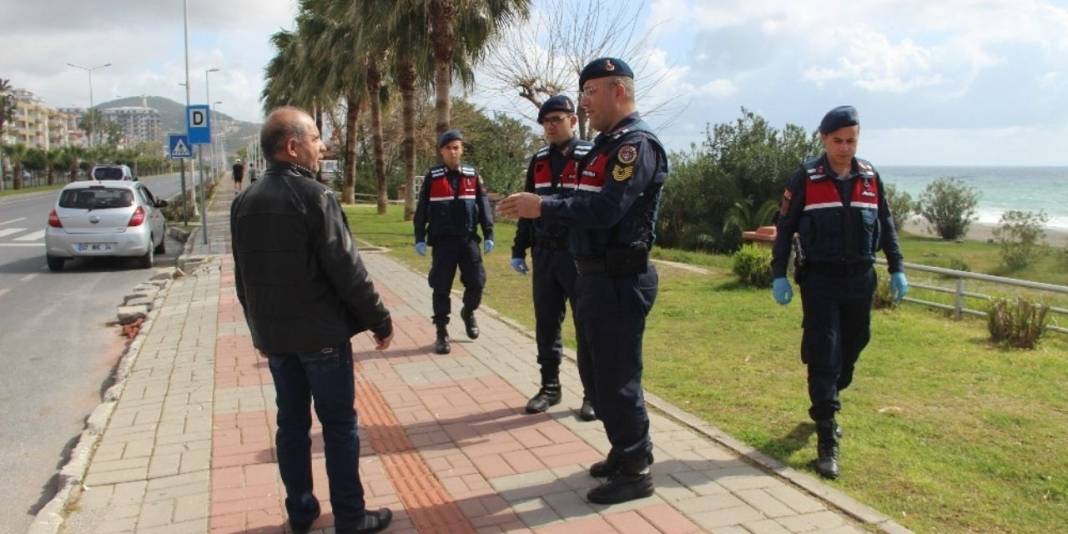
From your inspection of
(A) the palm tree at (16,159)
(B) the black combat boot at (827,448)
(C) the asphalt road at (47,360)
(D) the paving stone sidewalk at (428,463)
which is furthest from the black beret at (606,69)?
(A) the palm tree at (16,159)

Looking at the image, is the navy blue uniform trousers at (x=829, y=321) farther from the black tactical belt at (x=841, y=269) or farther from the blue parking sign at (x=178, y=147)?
the blue parking sign at (x=178, y=147)

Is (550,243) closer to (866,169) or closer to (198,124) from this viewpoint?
(866,169)

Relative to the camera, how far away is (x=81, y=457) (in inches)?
184

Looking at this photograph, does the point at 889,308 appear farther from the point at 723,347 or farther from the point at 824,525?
the point at 824,525

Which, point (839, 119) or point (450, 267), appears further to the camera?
point (450, 267)

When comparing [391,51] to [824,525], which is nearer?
[824,525]

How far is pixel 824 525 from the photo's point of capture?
369 centimetres

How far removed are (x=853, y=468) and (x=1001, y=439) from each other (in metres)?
1.12

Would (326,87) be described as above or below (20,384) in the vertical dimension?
above

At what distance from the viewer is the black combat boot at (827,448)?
4.27 metres

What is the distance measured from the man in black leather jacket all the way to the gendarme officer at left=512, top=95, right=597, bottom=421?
1689 mm

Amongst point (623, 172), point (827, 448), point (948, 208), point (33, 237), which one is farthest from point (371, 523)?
point (948, 208)

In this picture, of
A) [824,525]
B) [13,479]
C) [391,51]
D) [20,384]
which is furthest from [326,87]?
[824,525]

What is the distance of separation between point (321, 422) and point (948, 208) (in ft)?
113
